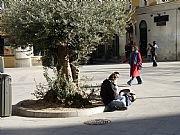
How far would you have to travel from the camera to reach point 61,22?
1034cm

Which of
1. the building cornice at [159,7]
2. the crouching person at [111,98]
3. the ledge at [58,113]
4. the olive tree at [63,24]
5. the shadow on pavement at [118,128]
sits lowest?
the shadow on pavement at [118,128]

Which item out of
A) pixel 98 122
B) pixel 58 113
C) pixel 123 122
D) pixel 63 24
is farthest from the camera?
pixel 58 113

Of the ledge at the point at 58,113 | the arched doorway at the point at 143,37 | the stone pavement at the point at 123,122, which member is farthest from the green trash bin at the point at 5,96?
the arched doorway at the point at 143,37

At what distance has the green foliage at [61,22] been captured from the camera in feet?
34.0

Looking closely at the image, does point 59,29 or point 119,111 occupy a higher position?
point 59,29

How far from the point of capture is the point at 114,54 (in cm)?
3978

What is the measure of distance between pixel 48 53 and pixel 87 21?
1767 mm

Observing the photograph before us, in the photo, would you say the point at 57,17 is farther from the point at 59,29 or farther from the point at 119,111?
the point at 119,111

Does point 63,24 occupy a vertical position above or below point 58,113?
above

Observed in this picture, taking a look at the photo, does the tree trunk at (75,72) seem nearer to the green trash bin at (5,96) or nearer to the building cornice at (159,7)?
the green trash bin at (5,96)

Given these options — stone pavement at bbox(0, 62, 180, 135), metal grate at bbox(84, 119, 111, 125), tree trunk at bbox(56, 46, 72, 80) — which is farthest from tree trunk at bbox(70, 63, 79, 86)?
metal grate at bbox(84, 119, 111, 125)

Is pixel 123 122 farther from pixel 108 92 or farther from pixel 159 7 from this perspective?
pixel 159 7

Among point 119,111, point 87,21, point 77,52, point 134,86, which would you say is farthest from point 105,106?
point 134,86

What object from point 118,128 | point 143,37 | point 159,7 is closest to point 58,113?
point 118,128
